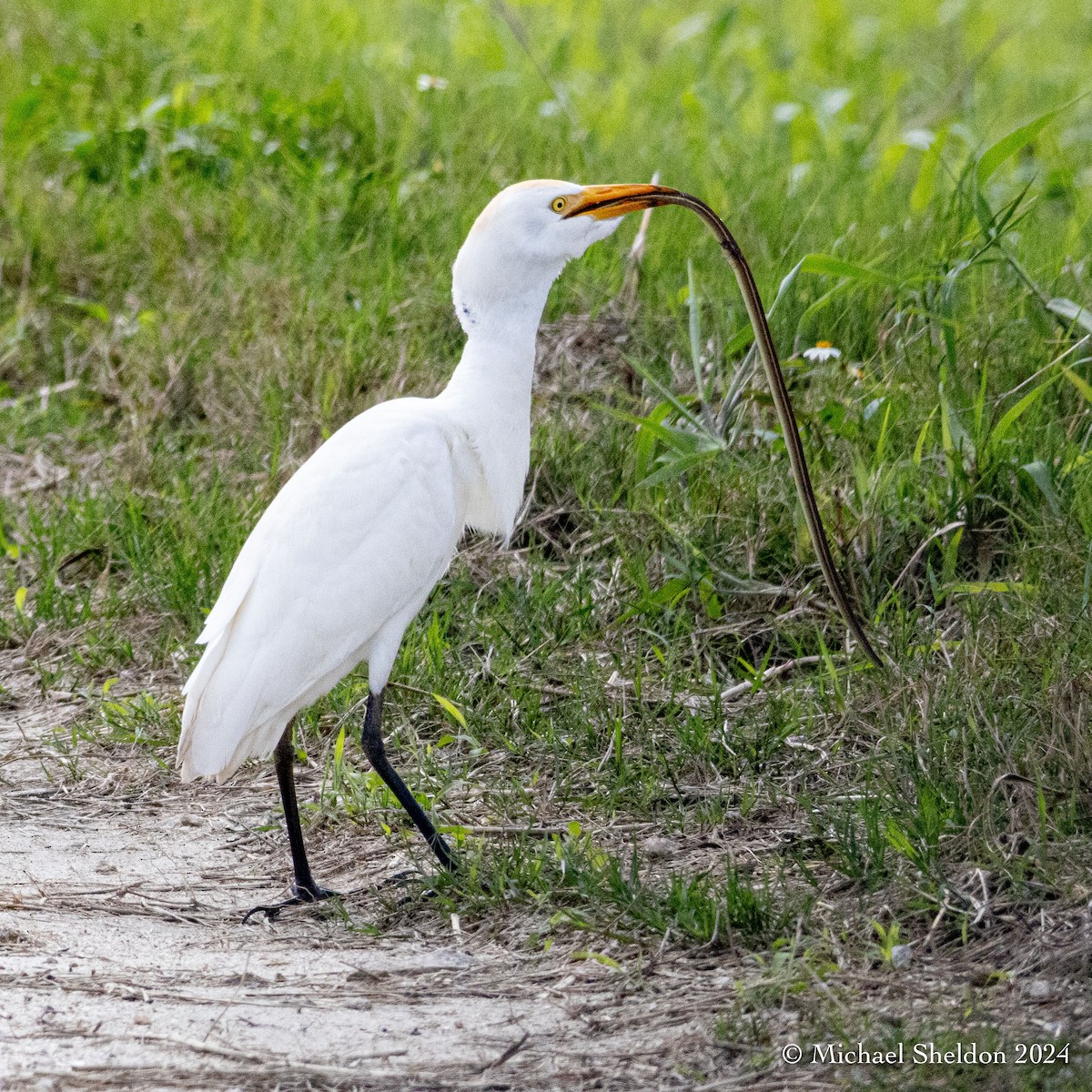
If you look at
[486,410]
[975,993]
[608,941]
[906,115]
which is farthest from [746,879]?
[906,115]

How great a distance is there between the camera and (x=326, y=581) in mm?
2996

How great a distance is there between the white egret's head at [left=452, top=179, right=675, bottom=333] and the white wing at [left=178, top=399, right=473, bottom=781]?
1.08ft

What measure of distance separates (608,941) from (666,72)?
18.5 ft

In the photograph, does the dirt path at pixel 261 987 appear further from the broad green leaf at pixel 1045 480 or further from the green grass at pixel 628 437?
the broad green leaf at pixel 1045 480

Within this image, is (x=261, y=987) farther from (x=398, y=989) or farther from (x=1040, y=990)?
(x=1040, y=990)

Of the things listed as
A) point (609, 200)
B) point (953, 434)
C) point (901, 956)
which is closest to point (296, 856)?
point (901, 956)

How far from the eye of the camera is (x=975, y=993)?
2.19 metres

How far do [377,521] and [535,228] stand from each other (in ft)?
2.28

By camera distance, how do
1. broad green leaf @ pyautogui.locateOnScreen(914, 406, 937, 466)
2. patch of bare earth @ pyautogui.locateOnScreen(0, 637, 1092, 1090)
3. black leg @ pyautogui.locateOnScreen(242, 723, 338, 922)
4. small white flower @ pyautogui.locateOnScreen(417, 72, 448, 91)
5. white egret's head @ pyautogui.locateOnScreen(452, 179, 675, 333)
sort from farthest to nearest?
small white flower @ pyautogui.locateOnScreen(417, 72, 448, 91), broad green leaf @ pyautogui.locateOnScreen(914, 406, 937, 466), white egret's head @ pyautogui.locateOnScreen(452, 179, 675, 333), black leg @ pyautogui.locateOnScreen(242, 723, 338, 922), patch of bare earth @ pyautogui.locateOnScreen(0, 637, 1092, 1090)

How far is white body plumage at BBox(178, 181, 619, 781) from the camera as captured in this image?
9.59ft

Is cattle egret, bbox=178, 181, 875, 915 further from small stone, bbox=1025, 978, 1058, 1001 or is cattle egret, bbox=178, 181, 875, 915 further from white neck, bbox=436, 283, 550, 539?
small stone, bbox=1025, 978, 1058, 1001

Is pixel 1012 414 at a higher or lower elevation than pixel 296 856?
higher

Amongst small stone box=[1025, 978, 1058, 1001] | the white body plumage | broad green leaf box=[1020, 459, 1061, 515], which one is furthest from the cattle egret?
small stone box=[1025, 978, 1058, 1001]

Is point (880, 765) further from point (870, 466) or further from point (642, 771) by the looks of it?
point (870, 466)
